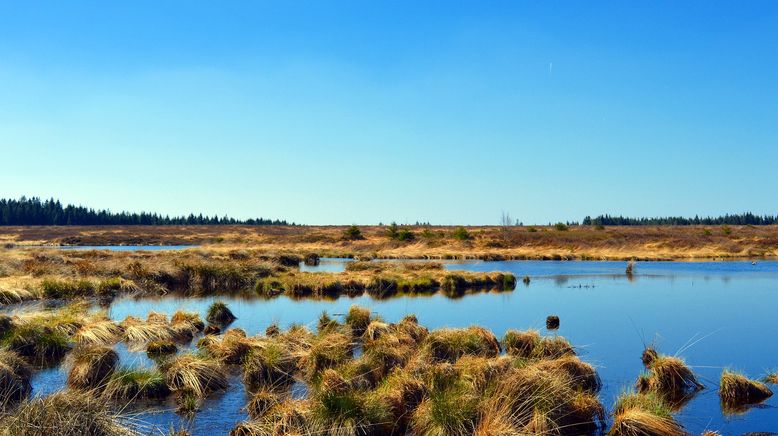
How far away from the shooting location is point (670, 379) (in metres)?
15.0

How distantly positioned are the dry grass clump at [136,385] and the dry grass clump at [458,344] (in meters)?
6.03

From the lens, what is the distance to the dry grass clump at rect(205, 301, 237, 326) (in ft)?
80.8

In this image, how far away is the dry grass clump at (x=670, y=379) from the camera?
579 inches

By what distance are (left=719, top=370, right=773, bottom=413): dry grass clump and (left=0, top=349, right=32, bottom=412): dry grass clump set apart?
14.0m

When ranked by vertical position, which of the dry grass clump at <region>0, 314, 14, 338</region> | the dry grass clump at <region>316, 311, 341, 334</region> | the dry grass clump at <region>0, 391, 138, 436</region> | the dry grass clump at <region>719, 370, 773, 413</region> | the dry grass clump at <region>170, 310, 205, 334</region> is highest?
the dry grass clump at <region>0, 391, 138, 436</region>

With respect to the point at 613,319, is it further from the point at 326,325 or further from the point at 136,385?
the point at 136,385

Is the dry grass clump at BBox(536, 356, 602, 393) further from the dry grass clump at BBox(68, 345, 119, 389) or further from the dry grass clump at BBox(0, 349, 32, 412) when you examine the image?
the dry grass clump at BBox(0, 349, 32, 412)

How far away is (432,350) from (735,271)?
40160 mm

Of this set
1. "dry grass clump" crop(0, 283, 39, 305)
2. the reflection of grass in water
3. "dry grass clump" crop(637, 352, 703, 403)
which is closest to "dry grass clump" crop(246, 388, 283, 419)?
the reflection of grass in water

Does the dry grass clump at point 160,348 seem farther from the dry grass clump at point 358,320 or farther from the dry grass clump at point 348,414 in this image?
the dry grass clump at point 348,414

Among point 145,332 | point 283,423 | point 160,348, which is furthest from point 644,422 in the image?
point 145,332

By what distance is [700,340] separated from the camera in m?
20.8

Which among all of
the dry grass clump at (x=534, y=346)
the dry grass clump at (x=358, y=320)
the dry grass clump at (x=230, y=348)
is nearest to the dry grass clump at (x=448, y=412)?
the dry grass clump at (x=534, y=346)

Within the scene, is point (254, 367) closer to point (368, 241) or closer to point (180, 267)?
point (180, 267)
